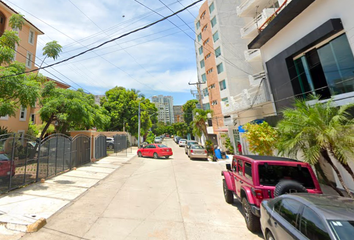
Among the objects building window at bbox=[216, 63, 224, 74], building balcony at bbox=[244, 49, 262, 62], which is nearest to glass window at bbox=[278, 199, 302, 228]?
building balcony at bbox=[244, 49, 262, 62]

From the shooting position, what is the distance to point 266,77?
11047mm

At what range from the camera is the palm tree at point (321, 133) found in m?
4.41

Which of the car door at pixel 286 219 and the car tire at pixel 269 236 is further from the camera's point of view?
the car tire at pixel 269 236

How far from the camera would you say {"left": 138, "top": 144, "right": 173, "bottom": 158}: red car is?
55.6ft

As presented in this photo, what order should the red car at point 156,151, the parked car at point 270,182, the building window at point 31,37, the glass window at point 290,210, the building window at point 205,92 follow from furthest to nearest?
the building window at point 205,92 < the building window at point 31,37 < the red car at point 156,151 < the parked car at point 270,182 < the glass window at point 290,210

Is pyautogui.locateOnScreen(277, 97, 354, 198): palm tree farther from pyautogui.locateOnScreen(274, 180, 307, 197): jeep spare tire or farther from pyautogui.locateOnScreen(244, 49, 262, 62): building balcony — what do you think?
pyautogui.locateOnScreen(244, 49, 262, 62): building balcony

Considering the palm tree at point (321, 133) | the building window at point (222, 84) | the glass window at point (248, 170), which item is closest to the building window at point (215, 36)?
the building window at point (222, 84)

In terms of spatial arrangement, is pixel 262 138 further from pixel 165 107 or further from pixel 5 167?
pixel 165 107

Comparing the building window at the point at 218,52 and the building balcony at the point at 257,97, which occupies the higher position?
the building window at the point at 218,52

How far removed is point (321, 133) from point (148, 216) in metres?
5.67

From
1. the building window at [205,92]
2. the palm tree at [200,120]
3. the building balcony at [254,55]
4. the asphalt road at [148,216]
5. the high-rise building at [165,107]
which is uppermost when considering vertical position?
the high-rise building at [165,107]

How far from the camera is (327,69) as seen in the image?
7.36 meters

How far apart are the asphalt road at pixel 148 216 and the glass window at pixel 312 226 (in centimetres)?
199

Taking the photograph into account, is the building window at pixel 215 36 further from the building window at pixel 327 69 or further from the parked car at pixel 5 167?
the parked car at pixel 5 167
